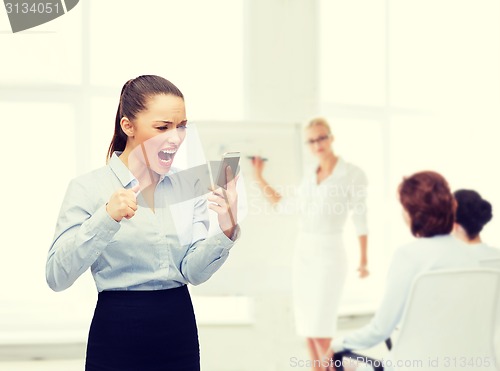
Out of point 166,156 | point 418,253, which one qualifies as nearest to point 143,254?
point 166,156

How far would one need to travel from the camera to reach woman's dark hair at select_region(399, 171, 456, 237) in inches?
82.4

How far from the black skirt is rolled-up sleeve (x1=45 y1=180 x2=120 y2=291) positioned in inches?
5.1

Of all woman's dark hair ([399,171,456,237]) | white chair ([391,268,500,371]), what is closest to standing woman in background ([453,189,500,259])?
woman's dark hair ([399,171,456,237])

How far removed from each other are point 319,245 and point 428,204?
0.98 meters

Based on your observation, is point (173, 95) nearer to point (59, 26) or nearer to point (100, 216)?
point (100, 216)

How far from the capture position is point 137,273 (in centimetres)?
152

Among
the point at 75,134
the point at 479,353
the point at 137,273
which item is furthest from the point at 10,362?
the point at 479,353

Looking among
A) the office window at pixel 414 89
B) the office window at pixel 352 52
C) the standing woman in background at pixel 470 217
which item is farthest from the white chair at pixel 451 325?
the office window at pixel 352 52

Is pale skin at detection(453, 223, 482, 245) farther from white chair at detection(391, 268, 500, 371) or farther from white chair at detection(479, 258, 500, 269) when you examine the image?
white chair at detection(391, 268, 500, 371)

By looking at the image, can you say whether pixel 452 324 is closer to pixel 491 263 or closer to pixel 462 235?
pixel 491 263

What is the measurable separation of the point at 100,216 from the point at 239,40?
188 centimetres

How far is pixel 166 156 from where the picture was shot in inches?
64.5

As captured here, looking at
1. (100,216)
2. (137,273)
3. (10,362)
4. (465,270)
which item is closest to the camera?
(100,216)

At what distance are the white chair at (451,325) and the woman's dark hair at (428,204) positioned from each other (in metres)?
0.21
